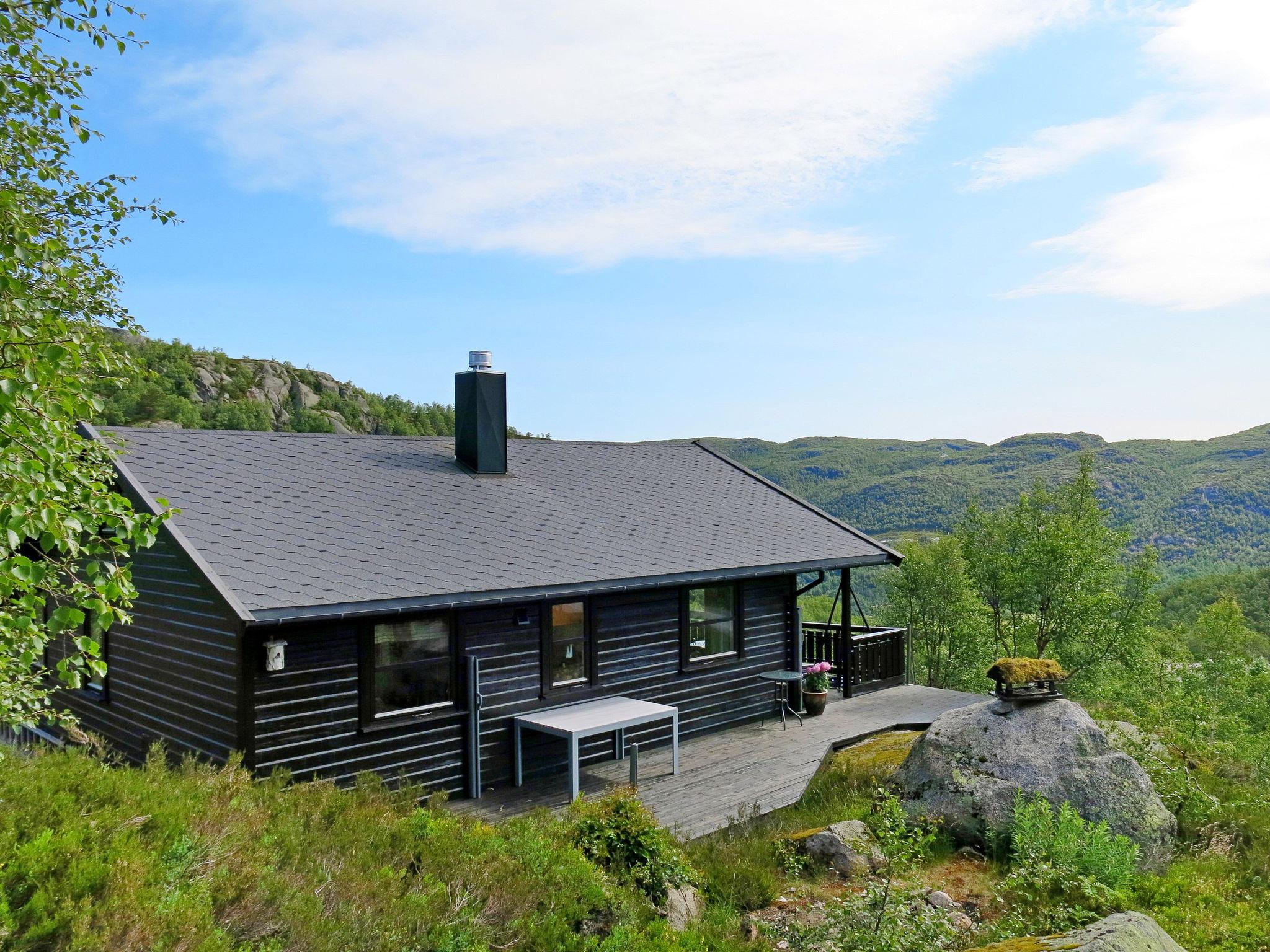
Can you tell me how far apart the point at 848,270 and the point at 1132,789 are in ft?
53.4

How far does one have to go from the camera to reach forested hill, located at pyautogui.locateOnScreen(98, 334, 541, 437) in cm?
4388

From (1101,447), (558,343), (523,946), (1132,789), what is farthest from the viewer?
(1101,447)

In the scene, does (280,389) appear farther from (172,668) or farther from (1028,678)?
(1028,678)

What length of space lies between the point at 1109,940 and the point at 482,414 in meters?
9.35

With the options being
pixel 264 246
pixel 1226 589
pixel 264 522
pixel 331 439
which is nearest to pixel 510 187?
pixel 331 439

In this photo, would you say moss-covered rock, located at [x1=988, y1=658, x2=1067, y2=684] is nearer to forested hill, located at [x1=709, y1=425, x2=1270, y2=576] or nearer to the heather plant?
the heather plant

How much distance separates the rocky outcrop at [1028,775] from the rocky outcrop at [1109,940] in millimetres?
2511

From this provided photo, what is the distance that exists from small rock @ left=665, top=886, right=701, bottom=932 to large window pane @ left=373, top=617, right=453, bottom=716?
368 centimetres

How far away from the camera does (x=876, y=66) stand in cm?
1109

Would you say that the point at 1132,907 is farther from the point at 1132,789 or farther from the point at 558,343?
the point at 558,343

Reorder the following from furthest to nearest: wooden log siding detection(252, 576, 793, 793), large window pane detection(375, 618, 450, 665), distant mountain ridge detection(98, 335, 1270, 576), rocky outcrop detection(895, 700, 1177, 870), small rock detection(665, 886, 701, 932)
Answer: distant mountain ridge detection(98, 335, 1270, 576)
large window pane detection(375, 618, 450, 665)
wooden log siding detection(252, 576, 793, 793)
rocky outcrop detection(895, 700, 1177, 870)
small rock detection(665, 886, 701, 932)

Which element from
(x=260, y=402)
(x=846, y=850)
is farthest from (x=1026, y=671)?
(x=260, y=402)

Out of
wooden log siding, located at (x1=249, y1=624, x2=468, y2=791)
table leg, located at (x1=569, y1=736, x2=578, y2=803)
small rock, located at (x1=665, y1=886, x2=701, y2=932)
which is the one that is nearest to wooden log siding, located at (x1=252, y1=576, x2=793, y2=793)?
wooden log siding, located at (x1=249, y1=624, x2=468, y2=791)

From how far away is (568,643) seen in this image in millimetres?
9805
